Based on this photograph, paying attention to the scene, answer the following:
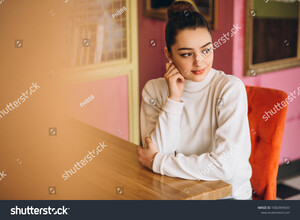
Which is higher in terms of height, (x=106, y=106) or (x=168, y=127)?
(x=168, y=127)

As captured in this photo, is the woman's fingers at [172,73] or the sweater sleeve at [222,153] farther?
the woman's fingers at [172,73]

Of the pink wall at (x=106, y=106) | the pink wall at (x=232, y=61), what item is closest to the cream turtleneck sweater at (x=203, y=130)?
the pink wall at (x=232, y=61)

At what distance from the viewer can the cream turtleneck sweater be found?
135 cm

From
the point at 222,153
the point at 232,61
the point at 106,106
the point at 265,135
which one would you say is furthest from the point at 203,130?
the point at 106,106

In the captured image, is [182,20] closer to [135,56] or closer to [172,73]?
[172,73]

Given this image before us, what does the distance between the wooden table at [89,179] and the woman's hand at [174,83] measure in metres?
0.27

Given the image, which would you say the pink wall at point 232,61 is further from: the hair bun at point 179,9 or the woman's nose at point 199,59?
the woman's nose at point 199,59

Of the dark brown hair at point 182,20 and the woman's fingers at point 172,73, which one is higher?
the dark brown hair at point 182,20

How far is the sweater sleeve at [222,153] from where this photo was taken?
52.6 inches

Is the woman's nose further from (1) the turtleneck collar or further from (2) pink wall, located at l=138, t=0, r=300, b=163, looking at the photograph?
(2) pink wall, located at l=138, t=0, r=300, b=163

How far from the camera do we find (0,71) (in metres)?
1.16

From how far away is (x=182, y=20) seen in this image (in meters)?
1.43

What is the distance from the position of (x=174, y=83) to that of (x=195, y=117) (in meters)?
0.15
